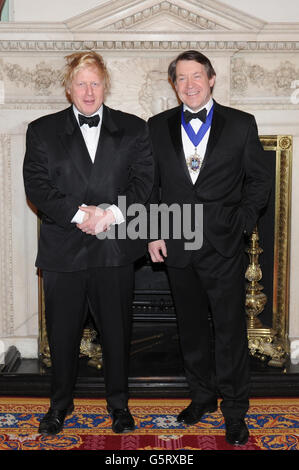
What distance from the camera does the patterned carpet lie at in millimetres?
2613

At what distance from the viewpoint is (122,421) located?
8.87ft

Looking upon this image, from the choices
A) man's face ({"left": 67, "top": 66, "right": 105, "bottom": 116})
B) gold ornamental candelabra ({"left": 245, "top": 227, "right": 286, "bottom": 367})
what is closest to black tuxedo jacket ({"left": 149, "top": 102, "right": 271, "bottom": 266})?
man's face ({"left": 67, "top": 66, "right": 105, "bottom": 116})

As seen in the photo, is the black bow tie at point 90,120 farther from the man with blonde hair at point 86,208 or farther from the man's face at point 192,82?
the man's face at point 192,82

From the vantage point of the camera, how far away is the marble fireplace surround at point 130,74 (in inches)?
130

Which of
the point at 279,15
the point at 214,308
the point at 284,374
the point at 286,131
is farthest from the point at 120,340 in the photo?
the point at 279,15

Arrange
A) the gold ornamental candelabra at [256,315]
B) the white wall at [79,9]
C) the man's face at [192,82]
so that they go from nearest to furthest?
the man's face at [192,82], the white wall at [79,9], the gold ornamental candelabra at [256,315]

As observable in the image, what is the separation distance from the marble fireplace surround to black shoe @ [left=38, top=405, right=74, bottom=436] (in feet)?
3.00

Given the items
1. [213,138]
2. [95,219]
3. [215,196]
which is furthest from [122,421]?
[213,138]

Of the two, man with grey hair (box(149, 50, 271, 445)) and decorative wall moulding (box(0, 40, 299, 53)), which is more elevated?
decorative wall moulding (box(0, 40, 299, 53))

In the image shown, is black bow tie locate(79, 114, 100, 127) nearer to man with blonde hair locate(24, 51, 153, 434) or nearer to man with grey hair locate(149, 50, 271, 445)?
man with blonde hair locate(24, 51, 153, 434)

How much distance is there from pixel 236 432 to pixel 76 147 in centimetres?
135

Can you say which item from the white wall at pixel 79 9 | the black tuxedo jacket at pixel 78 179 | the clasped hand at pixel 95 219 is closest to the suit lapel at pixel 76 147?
the black tuxedo jacket at pixel 78 179

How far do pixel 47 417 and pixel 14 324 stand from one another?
0.99m

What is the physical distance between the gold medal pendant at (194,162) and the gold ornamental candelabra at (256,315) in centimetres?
105
